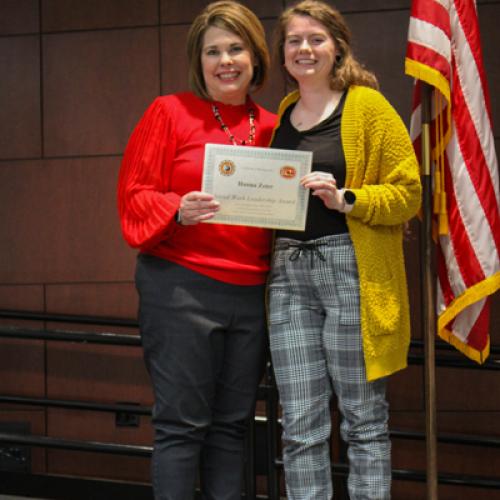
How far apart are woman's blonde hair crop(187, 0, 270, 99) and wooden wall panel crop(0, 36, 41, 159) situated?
1.39m

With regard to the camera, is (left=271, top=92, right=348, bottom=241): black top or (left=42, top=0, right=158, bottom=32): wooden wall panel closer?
(left=271, top=92, right=348, bottom=241): black top

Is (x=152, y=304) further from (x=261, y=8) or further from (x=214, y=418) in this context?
(x=261, y=8)

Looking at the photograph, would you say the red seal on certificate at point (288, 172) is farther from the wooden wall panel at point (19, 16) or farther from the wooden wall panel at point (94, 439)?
the wooden wall panel at point (19, 16)

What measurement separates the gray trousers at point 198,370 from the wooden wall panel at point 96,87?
4.31 feet

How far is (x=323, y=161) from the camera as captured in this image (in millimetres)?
1904

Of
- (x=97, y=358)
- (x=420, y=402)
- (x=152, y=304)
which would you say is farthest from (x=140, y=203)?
(x=420, y=402)

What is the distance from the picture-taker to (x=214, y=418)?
1.99 metres

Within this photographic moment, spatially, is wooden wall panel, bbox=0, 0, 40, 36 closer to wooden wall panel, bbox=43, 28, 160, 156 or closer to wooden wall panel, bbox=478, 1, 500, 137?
wooden wall panel, bbox=43, 28, 160, 156

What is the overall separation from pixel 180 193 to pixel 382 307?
0.62 metres

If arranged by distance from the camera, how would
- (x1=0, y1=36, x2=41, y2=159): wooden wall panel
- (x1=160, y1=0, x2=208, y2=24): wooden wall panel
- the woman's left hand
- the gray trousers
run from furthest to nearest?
(x1=0, y1=36, x2=41, y2=159): wooden wall panel < (x1=160, y1=0, x2=208, y2=24): wooden wall panel < the gray trousers < the woman's left hand

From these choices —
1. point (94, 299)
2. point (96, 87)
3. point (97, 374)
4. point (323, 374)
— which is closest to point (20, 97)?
point (96, 87)

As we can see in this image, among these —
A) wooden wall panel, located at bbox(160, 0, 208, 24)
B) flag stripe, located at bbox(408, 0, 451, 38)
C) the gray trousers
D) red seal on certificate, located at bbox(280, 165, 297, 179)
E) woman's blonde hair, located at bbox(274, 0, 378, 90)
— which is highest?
wooden wall panel, located at bbox(160, 0, 208, 24)

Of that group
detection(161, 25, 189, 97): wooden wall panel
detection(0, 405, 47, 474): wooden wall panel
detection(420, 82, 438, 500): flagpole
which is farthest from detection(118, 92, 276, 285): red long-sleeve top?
detection(0, 405, 47, 474): wooden wall panel

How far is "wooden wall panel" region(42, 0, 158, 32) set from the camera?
3.12 meters
